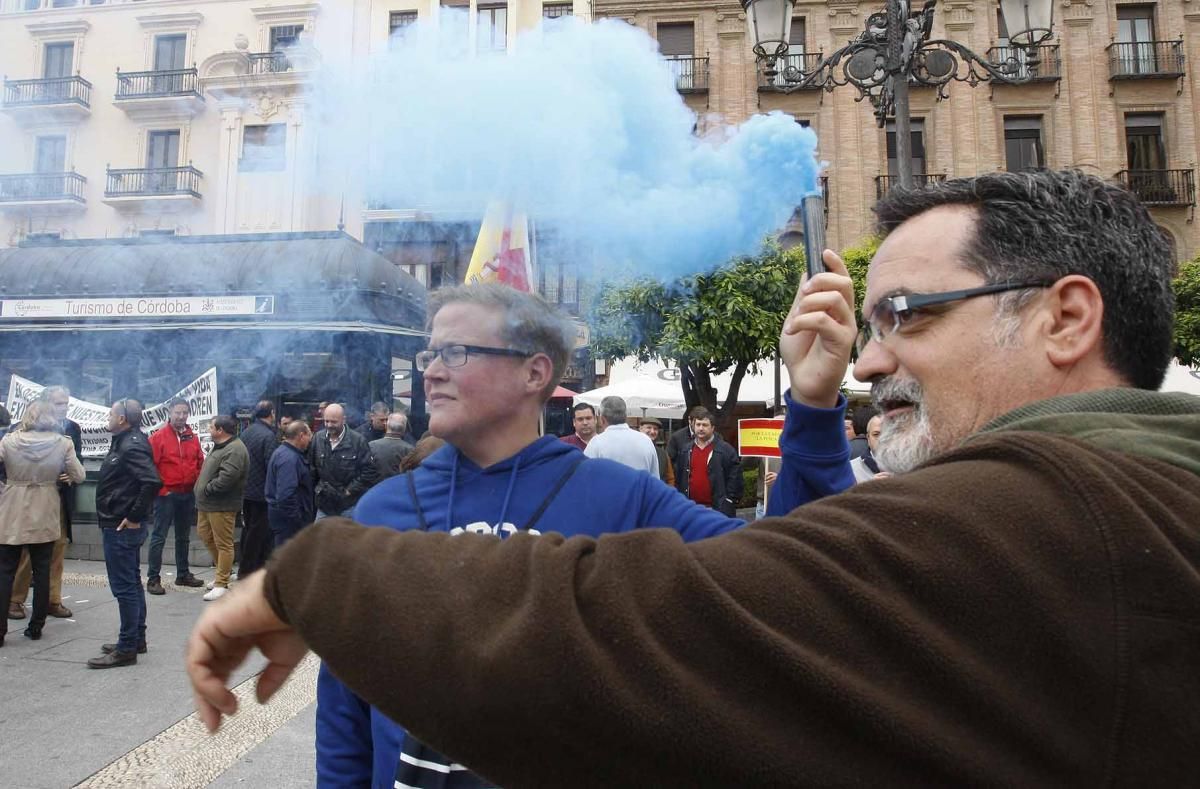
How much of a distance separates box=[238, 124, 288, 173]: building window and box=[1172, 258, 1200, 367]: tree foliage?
14.8 metres

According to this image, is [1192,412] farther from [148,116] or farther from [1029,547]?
[148,116]

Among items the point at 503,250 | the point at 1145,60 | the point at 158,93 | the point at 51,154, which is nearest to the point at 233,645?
the point at 503,250

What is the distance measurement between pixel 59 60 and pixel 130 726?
9599 millimetres

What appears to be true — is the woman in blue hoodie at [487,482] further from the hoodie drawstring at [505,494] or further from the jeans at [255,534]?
the jeans at [255,534]

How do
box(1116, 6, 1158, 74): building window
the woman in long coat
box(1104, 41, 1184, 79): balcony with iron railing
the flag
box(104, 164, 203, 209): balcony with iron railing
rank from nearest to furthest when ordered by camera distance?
the flag → the woman in long coat → box(104, 164, 203, 209): balcony with iron railing → box(1104, 41, 1184, 79): balcony with iron railing → box(1116, 6, 1158, 74): building window

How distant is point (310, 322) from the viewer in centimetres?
871

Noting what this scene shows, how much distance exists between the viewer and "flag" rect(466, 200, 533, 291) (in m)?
3.28

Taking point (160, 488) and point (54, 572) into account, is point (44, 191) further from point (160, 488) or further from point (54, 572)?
point (160, 488)

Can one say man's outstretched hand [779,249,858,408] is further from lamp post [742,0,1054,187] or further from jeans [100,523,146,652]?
jeans [100,523,146,652]

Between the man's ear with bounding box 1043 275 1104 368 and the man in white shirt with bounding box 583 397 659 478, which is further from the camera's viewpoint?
the man in white shirt with bounding box 583 397 659 478

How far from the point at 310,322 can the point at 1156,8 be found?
864 inches

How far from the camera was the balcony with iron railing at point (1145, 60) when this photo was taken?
1823 centimetres

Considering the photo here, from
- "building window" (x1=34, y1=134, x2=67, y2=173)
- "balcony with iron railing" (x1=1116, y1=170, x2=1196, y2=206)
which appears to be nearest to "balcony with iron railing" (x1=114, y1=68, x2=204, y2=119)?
"building window" (x1=34, y1=134, x2=67, y2=173)

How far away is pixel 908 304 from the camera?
1076mm
